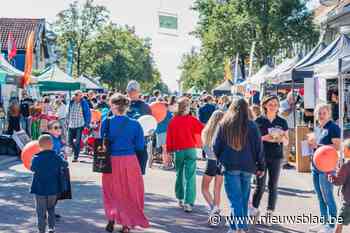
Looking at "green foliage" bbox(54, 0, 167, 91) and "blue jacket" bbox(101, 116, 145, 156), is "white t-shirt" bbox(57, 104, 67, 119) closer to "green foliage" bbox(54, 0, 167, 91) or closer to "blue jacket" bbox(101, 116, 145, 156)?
"blue jacket" bbox(101, 116, 145, 156)

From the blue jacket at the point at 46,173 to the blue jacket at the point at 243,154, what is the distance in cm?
182

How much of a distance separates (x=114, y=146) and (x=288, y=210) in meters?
3.31

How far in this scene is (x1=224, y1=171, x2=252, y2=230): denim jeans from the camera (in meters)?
7.05

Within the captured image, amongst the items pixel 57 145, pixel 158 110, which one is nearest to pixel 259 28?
pixel 158 110

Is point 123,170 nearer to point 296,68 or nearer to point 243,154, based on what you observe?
point 243,154

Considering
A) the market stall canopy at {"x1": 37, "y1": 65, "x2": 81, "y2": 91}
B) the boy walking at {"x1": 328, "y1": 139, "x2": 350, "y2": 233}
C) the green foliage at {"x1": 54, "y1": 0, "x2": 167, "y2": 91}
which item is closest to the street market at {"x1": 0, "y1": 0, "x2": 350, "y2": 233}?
the boy walking at {"x1": 328, "y1": 139, "x2": 350, "y2": 233}

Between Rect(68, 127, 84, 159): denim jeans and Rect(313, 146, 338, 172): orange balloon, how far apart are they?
10409 mm

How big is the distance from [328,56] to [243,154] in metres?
7.31

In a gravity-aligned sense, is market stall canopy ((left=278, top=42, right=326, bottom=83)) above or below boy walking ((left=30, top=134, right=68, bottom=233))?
above

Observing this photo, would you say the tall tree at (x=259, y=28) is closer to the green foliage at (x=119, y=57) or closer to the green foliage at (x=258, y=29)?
the green foliage at (x=258, y=29)

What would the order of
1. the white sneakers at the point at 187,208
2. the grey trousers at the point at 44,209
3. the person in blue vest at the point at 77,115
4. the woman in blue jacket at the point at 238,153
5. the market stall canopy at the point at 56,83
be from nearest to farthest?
the woman in blue jacket at the point at 238,153
the grey trousers at the point at 44,209
the white sneakers at the point at 187,208
the person in blue vest at the point at 77,115
the market stall canopy at the point at 56,83

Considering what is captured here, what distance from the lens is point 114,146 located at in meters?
7.77

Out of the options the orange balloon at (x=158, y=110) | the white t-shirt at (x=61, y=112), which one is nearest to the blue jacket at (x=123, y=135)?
the orange balloon at (x=158, y=110)

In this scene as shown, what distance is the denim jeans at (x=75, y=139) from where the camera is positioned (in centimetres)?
1684
